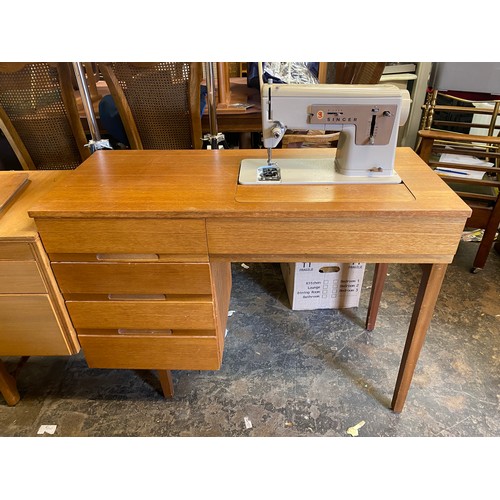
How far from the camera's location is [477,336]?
1.70 metres

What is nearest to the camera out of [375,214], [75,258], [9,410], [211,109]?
[375,214]

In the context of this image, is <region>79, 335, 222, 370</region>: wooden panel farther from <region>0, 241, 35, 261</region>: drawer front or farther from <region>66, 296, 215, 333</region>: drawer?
<region>0, 241, 35, 261</region>: drawer front

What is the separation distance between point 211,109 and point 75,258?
106 centimetres

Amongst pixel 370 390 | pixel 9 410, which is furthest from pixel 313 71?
pixel 9 410

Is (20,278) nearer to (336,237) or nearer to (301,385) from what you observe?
(336,237)

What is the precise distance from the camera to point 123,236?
42.1 inches

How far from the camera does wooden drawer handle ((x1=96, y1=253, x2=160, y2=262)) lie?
111 cm

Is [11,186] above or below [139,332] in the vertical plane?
above

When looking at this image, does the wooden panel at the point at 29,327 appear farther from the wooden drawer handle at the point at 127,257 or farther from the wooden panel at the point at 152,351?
the wooden drawer handle at the point at 127,257

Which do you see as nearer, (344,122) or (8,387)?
(344,122)

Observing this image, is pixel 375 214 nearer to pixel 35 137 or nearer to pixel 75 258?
pixel 75 258

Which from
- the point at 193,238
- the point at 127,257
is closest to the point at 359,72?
the point at 193,238

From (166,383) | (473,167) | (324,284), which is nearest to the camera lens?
(166,383)

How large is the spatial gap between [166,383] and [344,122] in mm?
1118
